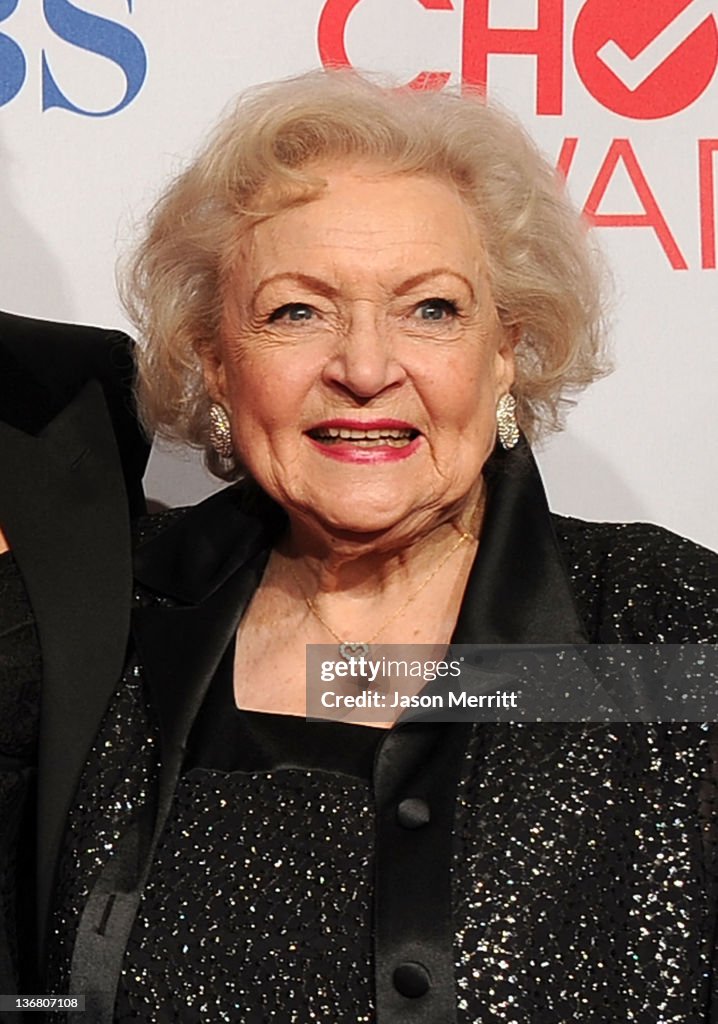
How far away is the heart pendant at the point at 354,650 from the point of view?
1.63 metres

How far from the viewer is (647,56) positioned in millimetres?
2082

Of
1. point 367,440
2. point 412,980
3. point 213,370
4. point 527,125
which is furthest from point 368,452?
point 527,125

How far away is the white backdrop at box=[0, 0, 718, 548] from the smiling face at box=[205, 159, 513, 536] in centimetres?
55

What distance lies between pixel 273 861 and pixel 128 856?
0.49 feet

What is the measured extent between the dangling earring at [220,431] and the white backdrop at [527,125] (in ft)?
1.64

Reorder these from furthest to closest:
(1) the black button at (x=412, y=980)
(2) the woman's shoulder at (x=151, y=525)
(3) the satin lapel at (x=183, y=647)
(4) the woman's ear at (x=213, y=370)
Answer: (2) the woman's shoulder at (x=151, y=525), (4) the woman's ear at (x=213, y=370), (3) the satin lapel at (x=183, y=647), (1) the black button at (x=412, y=980)

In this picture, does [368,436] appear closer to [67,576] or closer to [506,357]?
[506,357]

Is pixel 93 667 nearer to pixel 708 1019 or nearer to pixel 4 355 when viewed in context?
pixel 4 355

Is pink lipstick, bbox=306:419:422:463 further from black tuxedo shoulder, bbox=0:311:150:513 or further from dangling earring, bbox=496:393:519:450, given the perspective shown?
black tuxedo shoulder, bbox=0:311:150:513

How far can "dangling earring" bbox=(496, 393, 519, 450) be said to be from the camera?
1652 millimetres

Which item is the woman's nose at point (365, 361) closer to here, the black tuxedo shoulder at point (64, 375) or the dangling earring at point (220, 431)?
the dangling earring at point (220, 431)

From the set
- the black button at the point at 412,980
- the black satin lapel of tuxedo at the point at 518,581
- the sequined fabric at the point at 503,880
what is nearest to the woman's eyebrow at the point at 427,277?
Answer: the black satin lapel of tuxedo at the point at 518,581

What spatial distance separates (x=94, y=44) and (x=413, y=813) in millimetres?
1224

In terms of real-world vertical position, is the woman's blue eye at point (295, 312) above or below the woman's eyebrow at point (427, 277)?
below
